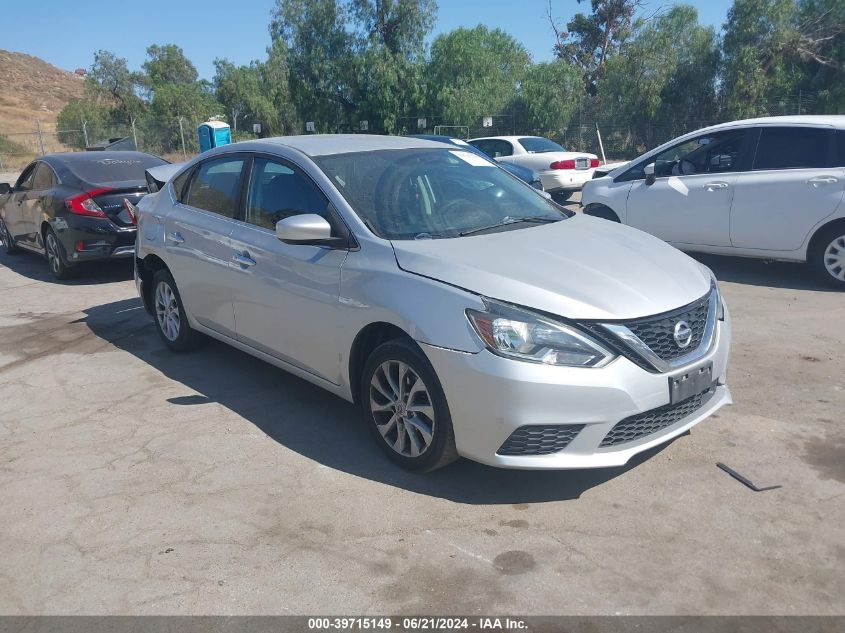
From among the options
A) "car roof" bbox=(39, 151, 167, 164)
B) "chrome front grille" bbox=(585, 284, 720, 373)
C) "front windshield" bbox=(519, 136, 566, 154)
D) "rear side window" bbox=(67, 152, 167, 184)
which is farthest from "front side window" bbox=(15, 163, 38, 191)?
"front windshield" bbox=(519, 136, 566, 154)

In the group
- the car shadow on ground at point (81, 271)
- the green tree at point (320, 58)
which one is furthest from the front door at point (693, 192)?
the green tree at point (320, 58)

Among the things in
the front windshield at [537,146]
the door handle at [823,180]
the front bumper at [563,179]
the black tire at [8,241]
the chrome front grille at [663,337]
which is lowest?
the black tire at [8,241]

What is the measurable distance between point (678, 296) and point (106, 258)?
727 cm

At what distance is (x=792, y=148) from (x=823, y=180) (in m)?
0.53

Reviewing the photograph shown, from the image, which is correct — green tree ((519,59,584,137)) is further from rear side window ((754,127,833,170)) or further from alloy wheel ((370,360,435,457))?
alloy wheel ((370,360,435,457))

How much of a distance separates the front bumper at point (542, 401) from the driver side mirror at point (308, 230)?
38.2 inches

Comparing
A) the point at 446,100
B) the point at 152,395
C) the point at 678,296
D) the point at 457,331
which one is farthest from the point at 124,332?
the point at 446,100

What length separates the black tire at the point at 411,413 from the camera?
149 inches

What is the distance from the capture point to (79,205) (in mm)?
9000

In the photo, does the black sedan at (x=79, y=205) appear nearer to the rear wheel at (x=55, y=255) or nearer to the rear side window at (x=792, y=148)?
the rear wheel at (x=55, y=255)

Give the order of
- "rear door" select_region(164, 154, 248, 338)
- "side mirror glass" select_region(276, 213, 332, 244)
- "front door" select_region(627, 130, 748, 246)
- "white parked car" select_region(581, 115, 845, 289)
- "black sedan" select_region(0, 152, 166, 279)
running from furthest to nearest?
"black sedan" select_region(0, 152, 166, 279), "front door" select_region(627, 130, 748, 246), "white parked car" select_region(581, 115, 845, 289), "rear door" select_region(164, 154, 248, 338), "side mirror glass" select_region(276, 213, 332, 244)

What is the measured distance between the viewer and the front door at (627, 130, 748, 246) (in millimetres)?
8281

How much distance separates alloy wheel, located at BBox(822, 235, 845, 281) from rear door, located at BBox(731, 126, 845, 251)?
258 millimetres

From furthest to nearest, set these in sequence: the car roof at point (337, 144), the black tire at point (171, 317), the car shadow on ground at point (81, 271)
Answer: the car shadow on ground at point (81, 271)
the black tire at point (171, 317)
the car roof at point (337, 144)
